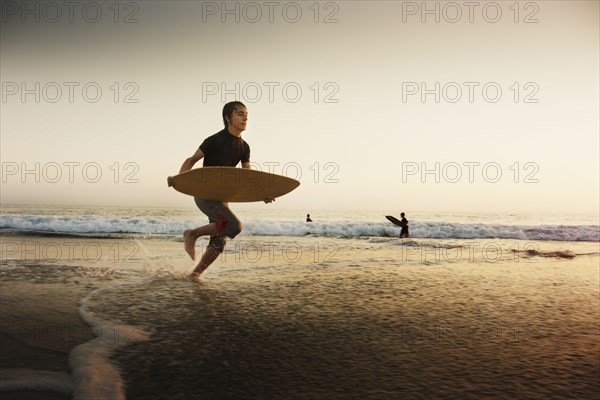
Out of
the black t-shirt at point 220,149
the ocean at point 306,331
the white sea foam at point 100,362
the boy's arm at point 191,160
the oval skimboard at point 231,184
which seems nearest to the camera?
the white sea foam at point 100,362

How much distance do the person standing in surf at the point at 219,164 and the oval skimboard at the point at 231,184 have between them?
0.20m

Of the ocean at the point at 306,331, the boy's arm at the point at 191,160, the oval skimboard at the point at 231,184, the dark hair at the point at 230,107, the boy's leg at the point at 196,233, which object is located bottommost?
the ocean at the point at 306,331

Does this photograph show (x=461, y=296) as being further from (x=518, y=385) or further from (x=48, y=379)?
(x=48, y=379)

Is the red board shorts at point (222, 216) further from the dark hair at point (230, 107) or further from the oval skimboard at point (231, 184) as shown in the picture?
the dark hair at point (230, 107)

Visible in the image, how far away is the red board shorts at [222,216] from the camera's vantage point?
16.8 feet

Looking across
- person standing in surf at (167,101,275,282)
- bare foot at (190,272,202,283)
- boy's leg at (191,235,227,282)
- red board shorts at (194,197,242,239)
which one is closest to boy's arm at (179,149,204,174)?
person standing in surf at (167,101,275,282)

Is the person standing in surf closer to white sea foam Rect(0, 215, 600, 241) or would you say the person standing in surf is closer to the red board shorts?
the red board shorts

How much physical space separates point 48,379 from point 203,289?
2459mm

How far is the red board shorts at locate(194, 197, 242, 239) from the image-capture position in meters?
5.13

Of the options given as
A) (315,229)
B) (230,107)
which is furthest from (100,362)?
(315,229)

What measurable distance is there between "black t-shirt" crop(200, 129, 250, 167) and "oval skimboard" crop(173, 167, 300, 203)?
0.32 m

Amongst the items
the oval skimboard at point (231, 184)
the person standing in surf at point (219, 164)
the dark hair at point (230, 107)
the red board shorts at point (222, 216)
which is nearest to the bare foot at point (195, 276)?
the person standing in surf at point (219, 164)

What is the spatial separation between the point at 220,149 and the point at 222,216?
0.81 m

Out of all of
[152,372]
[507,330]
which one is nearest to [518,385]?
[507,330]
